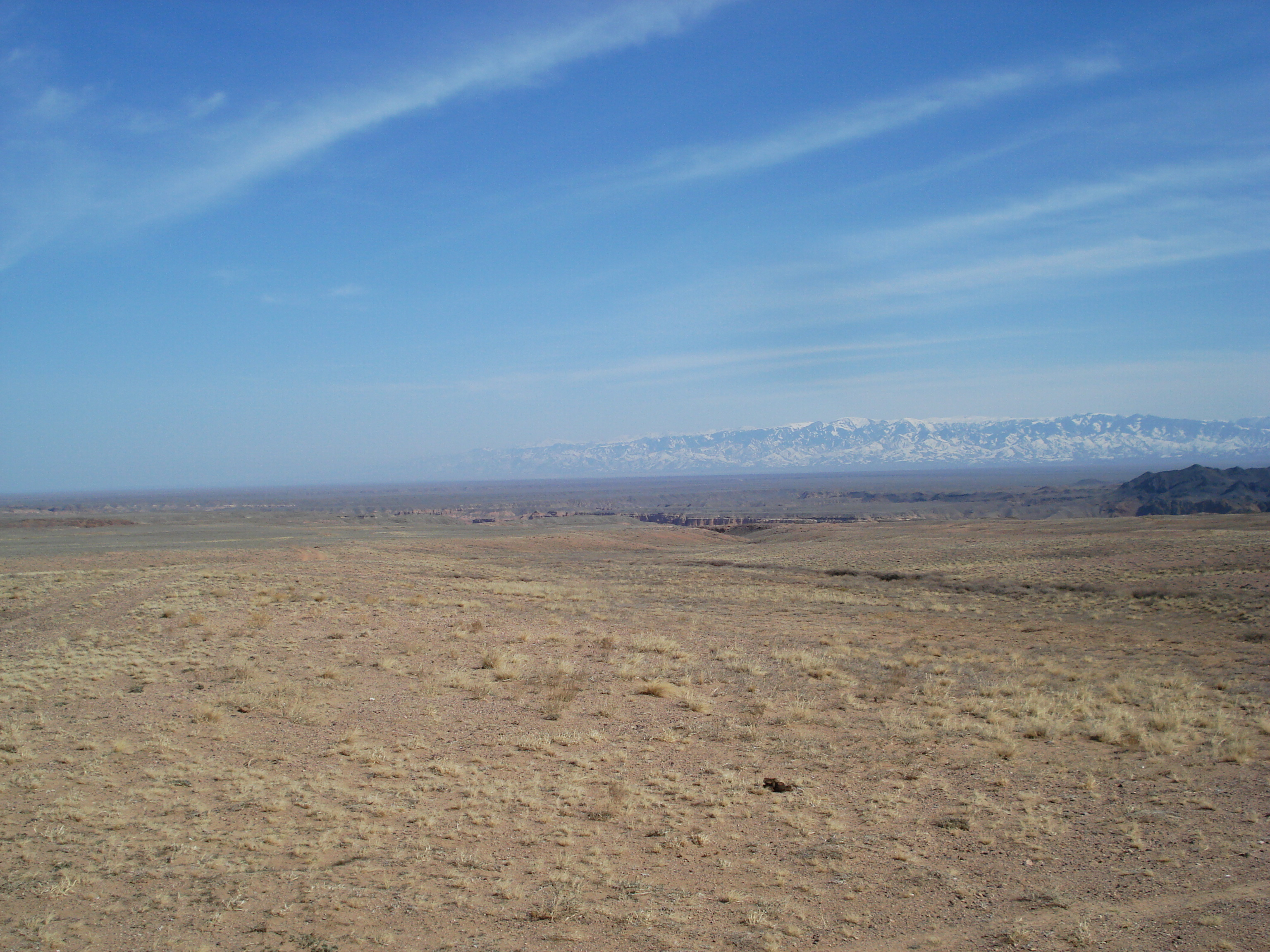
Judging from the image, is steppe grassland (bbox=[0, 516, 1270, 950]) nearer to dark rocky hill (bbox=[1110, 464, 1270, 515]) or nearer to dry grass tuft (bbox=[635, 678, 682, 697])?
dry grass tuft (bbox=[635, 678, 682, 697])

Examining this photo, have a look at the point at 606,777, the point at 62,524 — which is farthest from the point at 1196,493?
the point at 62,524

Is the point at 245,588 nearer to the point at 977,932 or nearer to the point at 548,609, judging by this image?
the point at 548,609

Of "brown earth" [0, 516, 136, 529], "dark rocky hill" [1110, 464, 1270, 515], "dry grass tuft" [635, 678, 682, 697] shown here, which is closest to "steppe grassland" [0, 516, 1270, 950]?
"dry grass tuft" [635, 678, 682, 697]

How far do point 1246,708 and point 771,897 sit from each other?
12064mm

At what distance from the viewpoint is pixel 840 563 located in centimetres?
4528

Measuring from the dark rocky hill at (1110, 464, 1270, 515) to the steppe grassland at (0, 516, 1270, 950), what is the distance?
83877mm

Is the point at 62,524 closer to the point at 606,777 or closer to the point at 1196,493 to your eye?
the point at 606,777

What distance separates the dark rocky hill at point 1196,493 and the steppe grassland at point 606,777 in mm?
83877

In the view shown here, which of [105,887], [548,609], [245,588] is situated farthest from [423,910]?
[245,588]

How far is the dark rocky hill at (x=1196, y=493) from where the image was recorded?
89312 millimetres

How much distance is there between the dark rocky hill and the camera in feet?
293

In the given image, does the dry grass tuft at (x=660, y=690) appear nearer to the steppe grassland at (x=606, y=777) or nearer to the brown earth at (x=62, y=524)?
the steppe grassland at (x=606, y=777)

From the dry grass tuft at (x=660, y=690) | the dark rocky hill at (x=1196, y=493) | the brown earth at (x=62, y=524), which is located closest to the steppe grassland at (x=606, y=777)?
the dry grass tuft at (x=660, y=690)

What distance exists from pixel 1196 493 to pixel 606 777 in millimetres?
119851
